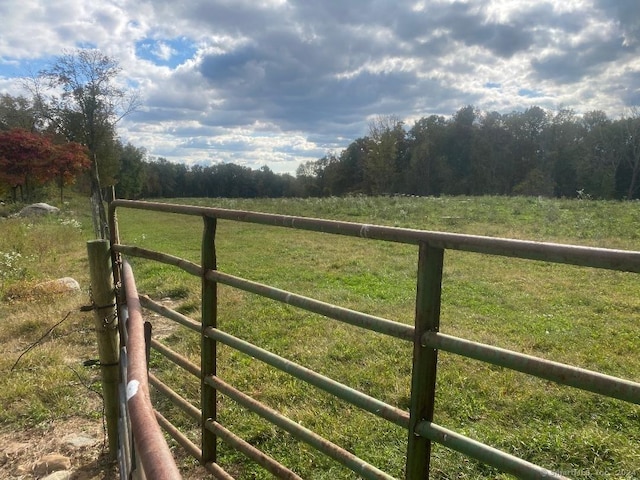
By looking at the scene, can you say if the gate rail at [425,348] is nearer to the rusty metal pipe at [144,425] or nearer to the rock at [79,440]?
the rusty metal pipe at [144,425]

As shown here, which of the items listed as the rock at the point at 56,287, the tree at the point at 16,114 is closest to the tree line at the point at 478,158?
the tree at the point at 16,114

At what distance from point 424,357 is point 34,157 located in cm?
2862

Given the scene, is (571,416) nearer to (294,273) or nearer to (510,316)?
(510,316)

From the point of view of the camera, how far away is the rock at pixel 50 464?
3.11 meters

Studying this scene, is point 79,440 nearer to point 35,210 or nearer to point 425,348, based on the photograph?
point 425,348

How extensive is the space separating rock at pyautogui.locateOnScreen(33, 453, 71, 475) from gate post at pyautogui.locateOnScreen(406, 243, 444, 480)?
2.71 meters

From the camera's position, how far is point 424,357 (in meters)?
1.42

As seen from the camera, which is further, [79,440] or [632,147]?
[632,147]

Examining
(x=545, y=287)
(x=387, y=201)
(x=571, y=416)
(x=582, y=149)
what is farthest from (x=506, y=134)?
(x=571, y=416)

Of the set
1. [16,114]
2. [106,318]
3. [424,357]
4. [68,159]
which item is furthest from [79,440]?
[16,114]

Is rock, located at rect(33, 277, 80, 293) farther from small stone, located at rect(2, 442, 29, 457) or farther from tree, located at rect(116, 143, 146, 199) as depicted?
tree, located at rect(116, 143, 146, 199)

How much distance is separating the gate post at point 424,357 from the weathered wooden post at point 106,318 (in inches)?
78.3

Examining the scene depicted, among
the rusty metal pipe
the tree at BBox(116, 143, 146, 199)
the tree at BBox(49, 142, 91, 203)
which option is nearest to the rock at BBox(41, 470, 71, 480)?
the rusty metal pipe

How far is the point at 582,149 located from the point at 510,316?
51715 millimetres
